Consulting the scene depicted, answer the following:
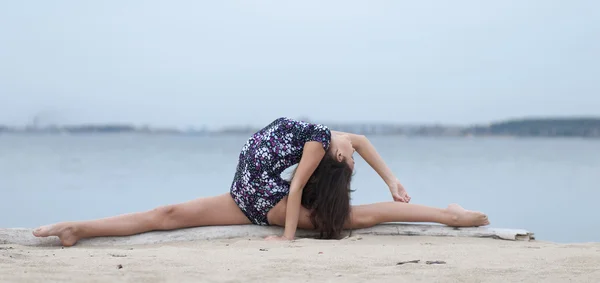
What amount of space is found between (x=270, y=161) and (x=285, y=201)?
1.08ft

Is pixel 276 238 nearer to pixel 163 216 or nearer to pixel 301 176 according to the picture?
Answer: pixel 301 176

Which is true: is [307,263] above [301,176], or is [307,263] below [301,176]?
below

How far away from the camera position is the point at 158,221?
5352 millimetres

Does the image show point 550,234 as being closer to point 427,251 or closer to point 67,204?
point 427,251

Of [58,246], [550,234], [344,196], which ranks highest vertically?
[344,196]

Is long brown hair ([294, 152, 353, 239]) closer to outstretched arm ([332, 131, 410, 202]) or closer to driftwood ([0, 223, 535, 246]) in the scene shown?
driftwood ([0, 223, 535, 246])

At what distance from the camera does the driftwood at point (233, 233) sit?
16.9ft

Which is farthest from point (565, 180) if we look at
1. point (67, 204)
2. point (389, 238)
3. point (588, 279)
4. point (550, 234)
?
point (588, 279)

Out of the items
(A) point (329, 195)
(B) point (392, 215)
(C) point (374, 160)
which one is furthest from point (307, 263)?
(C) point (374, 160)

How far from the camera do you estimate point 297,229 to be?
5.56 meters

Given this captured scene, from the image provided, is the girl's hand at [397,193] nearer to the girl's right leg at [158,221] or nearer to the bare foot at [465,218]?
the bare foot at [465,218]

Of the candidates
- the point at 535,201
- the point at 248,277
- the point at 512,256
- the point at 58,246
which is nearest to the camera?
the point at 248,277

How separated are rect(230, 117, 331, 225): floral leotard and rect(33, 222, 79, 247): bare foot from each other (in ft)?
4.04

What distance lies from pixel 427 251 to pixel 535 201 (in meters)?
11.3
